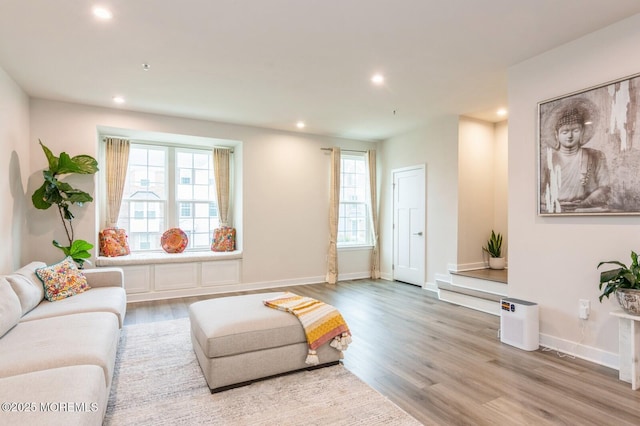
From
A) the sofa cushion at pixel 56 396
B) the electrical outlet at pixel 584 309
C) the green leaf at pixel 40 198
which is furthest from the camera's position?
Result: the green leaf at pixel 40 198

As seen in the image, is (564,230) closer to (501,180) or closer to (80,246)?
(501,180)

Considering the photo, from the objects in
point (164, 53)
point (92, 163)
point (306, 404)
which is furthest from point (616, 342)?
point (92, 163)

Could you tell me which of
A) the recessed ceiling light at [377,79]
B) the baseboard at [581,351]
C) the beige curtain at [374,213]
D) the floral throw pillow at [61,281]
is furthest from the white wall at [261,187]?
the baseboard at [581,351]

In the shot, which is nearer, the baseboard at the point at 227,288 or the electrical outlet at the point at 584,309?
the electrical outlet at the point at 584,309

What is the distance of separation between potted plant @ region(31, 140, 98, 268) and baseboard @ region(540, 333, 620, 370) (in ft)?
17.0

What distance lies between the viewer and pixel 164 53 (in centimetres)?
319

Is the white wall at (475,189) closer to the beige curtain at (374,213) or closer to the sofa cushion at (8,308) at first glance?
the beige curtain at (374,213)

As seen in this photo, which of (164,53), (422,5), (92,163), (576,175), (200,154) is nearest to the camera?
(422,5)

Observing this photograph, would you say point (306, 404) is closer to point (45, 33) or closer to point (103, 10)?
point (103, 10)

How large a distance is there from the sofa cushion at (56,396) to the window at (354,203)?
5.18m

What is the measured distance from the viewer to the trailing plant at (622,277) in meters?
2.44

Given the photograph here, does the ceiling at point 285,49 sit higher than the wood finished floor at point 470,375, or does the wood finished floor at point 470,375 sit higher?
the ceiling at point 285,49

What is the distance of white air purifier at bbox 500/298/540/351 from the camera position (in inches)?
123

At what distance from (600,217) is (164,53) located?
4120mm
